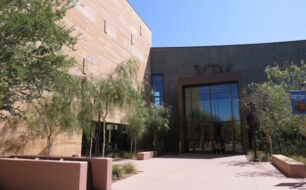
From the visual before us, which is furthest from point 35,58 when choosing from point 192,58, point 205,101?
point 192,58

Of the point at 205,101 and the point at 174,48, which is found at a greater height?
the point at 174,48

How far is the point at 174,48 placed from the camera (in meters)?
28.6

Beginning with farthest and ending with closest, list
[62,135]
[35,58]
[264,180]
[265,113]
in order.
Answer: [265,113]
[62,135]
[264,180]
[35,58]

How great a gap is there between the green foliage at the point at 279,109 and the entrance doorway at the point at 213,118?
8.50ft

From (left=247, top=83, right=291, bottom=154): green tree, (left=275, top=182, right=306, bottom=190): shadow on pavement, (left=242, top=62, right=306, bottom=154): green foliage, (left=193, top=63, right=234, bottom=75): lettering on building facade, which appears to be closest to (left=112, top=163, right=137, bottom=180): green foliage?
(left=275, top=182, right=306, bottom=190): shadow on pavement

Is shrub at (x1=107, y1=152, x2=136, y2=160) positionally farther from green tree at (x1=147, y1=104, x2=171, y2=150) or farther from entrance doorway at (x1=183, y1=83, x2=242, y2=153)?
entrance doorway at (x1=183, y1=83, x2=242, y2=153)

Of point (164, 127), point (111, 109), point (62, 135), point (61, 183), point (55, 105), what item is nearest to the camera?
point (61, 183)

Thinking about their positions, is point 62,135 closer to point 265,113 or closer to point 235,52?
point 265,113

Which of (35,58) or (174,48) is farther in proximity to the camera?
(174,48)

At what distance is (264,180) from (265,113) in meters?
8.59

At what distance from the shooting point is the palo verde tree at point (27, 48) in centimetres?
675

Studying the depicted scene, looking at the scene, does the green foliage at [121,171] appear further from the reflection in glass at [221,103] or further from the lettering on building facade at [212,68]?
the lettering on building facade at [212,68]

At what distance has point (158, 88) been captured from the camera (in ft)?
92.6

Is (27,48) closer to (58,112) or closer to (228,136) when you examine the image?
(58,112)
